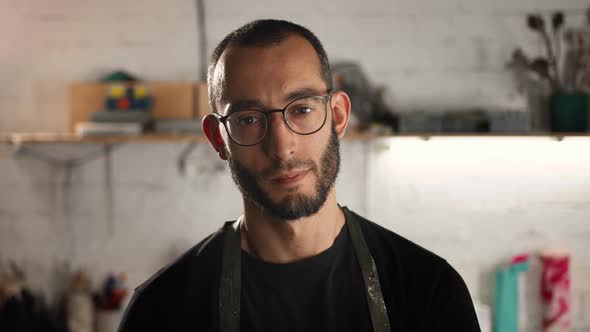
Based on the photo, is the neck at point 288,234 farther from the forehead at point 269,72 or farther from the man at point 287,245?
the forehead at point 269,72

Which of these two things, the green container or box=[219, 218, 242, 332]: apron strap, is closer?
box=[219, 218, 242, 332]: apron strap

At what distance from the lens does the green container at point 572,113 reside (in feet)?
6.95

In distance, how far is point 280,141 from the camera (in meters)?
0.82

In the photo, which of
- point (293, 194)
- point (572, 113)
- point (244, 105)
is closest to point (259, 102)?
point (244, 105)

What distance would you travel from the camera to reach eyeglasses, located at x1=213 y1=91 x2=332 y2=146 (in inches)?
32.8

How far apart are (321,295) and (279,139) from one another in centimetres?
26

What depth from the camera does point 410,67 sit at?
2281mm

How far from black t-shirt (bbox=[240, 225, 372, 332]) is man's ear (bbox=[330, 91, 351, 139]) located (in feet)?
0.65

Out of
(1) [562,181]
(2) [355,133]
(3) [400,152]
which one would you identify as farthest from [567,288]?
(2) [355,133]

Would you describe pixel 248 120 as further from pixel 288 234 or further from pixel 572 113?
pixel 572 113

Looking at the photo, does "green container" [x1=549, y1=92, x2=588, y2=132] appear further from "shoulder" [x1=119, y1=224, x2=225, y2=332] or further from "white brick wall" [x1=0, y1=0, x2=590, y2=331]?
"shoulder" [x1=119, y1=224, x2=225, y2=332]

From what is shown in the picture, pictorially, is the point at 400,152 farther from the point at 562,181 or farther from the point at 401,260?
the point at 401,260

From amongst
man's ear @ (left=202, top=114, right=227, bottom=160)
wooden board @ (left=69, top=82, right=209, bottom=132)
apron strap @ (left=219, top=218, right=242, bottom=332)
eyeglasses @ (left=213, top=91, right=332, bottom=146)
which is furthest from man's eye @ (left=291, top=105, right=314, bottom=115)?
wooden board @ (left=69, top=82, right=209, bottom=132)

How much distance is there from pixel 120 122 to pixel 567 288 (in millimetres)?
1733
